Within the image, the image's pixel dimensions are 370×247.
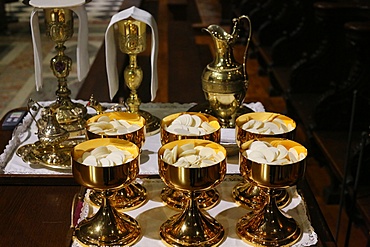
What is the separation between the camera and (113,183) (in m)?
0.78

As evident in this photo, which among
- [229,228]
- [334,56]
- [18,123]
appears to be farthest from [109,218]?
[334,56]

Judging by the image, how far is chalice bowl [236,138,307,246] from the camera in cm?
77

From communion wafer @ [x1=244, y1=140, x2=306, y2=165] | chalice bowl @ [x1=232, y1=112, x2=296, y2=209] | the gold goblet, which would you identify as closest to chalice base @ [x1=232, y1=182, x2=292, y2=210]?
chalice bowl @ [x1=232, y1=112, x2=296, y2=209]

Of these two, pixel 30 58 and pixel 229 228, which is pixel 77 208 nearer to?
pixel 229 228

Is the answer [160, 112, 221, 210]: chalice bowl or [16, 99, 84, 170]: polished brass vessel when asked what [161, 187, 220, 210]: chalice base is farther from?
[16, 99, 84, 170]: polished brass vessel

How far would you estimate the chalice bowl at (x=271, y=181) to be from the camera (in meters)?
0.77

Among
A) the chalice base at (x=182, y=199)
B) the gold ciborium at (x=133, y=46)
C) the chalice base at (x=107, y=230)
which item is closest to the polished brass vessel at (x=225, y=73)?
the gold ciborium at (x=133, y=46)

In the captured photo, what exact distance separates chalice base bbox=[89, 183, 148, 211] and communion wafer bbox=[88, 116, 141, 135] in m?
0.10

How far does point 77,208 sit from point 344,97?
4.25 ft

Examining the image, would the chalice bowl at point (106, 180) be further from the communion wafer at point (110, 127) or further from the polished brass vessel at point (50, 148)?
the polished brass vessel at point (50, 148)

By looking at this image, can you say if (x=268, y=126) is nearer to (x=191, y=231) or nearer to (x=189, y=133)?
(x=189, y=133)

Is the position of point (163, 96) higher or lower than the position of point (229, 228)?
lower

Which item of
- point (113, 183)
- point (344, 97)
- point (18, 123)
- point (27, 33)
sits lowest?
point (27, 33)

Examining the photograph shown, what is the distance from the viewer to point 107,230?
0.82 metres
